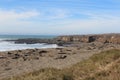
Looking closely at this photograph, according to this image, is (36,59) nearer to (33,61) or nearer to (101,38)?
(33,61)

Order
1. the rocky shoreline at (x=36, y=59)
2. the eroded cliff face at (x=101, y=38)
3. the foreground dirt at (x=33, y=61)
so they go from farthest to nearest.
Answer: the eroded cliff face at (x=101, y=38)
the rocky shoreline at (x=36, y=59)
the foreground dirt at (x=33, y=61)

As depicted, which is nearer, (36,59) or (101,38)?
(36,59)

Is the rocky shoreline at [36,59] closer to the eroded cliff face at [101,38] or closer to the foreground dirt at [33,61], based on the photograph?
the foreground dirt at [33,61]

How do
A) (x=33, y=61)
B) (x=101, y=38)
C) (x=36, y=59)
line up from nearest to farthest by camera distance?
(x=33, y=61) → (x=36, y=59) → (x=101, y=38)

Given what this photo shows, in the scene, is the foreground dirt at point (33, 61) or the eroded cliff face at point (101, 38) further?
the eroded cliff face at point (101, 38)

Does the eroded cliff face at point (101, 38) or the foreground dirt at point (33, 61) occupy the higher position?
the eroded cliff face at point (101, 38)

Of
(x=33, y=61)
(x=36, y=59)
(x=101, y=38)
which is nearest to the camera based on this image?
(x=33, y=61)

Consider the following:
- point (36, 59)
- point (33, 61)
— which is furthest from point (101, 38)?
point (33, 61)

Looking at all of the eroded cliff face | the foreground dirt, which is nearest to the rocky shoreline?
the foreground dirt

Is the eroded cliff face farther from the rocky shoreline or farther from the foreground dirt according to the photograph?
the foreground dirt

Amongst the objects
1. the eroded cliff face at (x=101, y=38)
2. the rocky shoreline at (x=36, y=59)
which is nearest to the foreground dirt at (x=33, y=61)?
the rocky shoreline at (x=36, y=59)

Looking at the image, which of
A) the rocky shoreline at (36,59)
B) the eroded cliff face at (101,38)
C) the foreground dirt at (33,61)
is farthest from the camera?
the eroded cliff face at (101,38)

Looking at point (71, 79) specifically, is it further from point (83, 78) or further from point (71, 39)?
point (71, 39)

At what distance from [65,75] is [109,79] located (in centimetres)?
162
